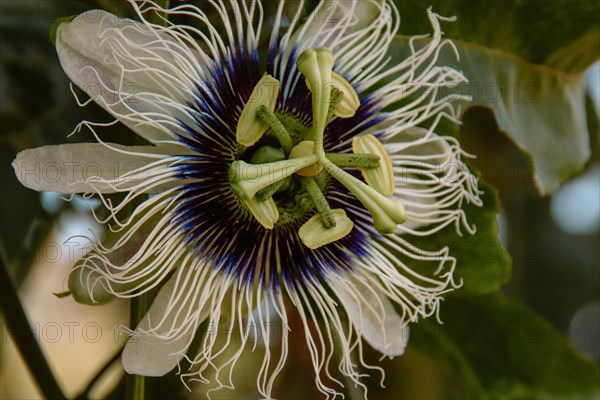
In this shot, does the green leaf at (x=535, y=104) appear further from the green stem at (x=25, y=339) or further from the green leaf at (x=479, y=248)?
the green stem at (x=25, y=339)

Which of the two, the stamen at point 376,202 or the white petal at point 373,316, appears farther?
the white petal at point 373,316

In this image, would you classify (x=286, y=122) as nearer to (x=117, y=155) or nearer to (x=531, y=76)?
(x=117, y=155)

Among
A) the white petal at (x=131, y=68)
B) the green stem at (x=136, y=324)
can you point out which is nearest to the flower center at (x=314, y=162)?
the white petal at (x=131, y=68)

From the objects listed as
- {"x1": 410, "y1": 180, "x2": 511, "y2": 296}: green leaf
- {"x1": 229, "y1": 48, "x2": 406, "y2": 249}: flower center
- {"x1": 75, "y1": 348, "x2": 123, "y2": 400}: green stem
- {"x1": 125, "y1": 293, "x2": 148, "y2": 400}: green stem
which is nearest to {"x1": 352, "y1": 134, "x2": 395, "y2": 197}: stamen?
{"x1": 229, "y1": 48, "x2": 406, "y2": 249}: flower center

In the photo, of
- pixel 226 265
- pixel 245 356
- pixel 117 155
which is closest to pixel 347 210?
pixel 226 265

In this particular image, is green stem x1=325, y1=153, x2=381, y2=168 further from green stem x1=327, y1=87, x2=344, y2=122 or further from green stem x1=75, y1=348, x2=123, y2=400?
green stem x1=75, y1=348, x2=123, y2=400

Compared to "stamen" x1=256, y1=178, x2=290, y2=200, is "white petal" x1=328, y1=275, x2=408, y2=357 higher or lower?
lower
